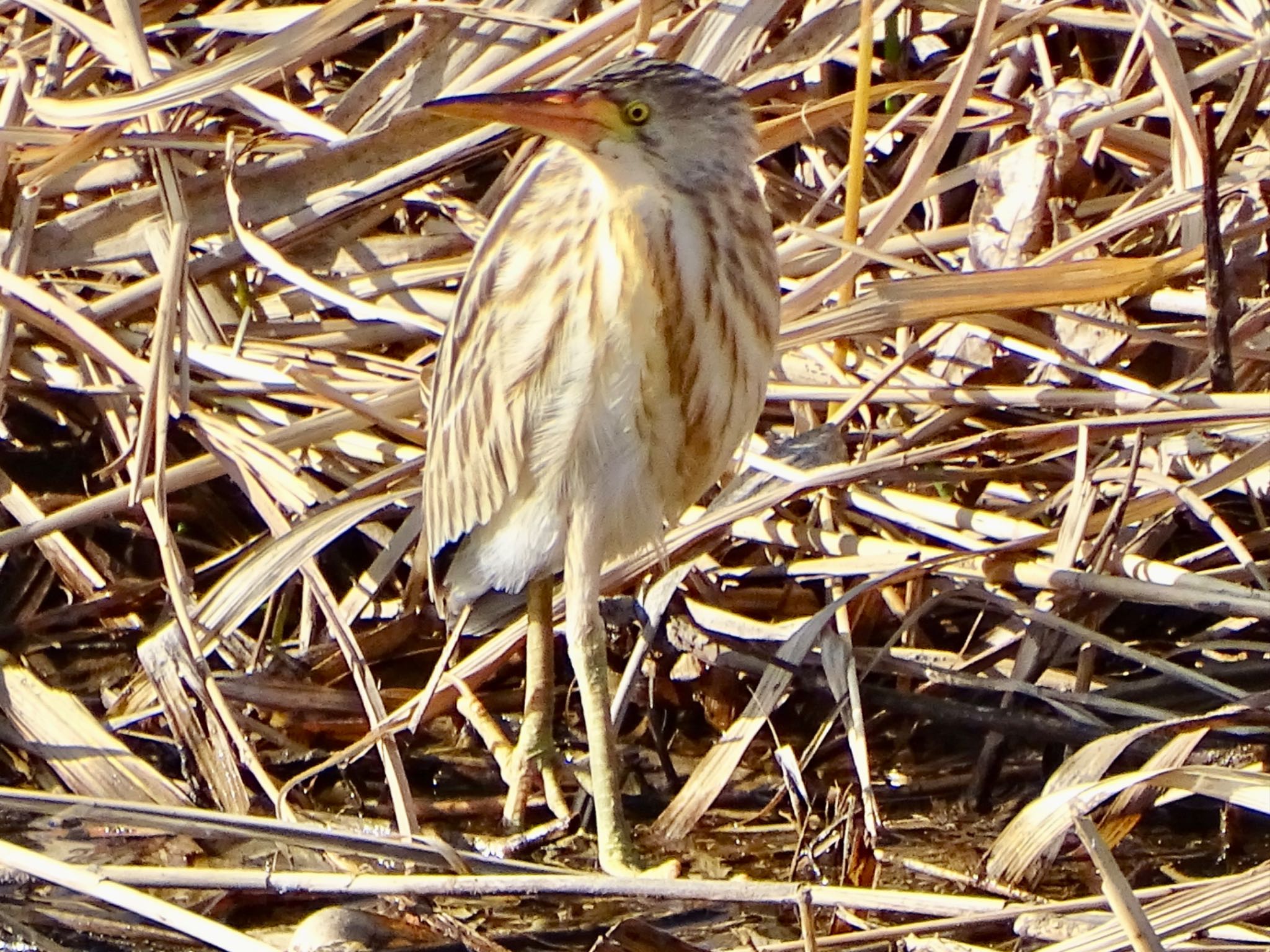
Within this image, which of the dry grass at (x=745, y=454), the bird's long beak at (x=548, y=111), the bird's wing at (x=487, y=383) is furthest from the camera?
the dry grass at (x=745, y=454)

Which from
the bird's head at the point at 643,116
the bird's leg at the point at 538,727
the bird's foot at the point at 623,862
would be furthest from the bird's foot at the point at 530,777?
the bird's head at the point at 643,116

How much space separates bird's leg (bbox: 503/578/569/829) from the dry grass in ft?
0.19

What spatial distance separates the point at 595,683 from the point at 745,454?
0.40 metres

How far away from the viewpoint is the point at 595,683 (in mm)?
2398

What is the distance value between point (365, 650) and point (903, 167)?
1.09m

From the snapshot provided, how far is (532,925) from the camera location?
2152 mm

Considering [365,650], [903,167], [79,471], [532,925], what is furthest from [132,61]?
[532,925]

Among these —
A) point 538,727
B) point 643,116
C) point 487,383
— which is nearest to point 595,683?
point 538,727

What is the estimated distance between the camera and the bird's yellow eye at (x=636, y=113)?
2148 millimetres

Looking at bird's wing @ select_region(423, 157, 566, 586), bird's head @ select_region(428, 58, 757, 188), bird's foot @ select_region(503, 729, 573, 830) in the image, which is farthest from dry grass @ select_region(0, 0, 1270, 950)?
bird's head @ select_region(428, 58, 757, 188)

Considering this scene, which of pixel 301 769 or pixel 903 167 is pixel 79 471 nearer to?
pixel 301 769

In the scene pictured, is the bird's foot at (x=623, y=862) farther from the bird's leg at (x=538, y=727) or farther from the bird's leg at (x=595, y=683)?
the bird's leg at (x=538, y=727)

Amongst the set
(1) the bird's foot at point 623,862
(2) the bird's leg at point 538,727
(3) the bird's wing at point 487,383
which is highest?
(3) the bird's wing at point 487,383

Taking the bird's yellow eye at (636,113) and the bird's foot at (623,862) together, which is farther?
the bird's foot at (623,862)
